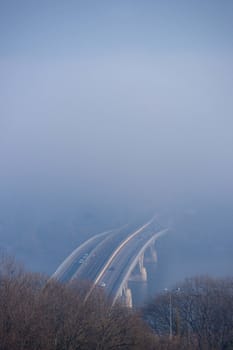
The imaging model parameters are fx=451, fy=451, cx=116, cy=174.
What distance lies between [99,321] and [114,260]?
5856mm

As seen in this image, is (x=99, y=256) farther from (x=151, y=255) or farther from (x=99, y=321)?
(x=99, y=321)

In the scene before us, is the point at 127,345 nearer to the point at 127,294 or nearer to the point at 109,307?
the point at 109,307

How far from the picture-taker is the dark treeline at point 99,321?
3066 millimetres

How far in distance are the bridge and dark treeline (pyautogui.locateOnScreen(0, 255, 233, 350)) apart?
165cm

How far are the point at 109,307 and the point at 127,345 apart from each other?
2.61ft

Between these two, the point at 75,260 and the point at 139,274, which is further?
the point at 139,274

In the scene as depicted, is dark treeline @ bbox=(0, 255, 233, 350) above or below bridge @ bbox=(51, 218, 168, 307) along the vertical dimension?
below

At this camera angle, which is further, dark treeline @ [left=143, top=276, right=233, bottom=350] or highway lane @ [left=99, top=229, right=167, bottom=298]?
highway lane @ [left=99, top=229, right=167, bottom=298]

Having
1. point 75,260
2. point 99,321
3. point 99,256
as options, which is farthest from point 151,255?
point 99,321

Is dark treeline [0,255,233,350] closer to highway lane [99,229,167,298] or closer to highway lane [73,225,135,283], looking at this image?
highway lane [99,229,167,298]

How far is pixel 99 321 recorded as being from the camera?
11.8ft

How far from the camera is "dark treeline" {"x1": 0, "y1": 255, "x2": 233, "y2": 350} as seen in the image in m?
3.07

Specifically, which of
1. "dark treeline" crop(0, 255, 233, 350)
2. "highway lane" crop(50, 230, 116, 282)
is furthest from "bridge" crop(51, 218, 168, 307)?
"dark treeline" crop(0, 255, 233, 350)

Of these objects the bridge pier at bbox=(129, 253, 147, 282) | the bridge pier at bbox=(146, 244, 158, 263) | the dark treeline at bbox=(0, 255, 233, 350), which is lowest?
the dark treeline at bbox=(0, 255, 233, 350)
